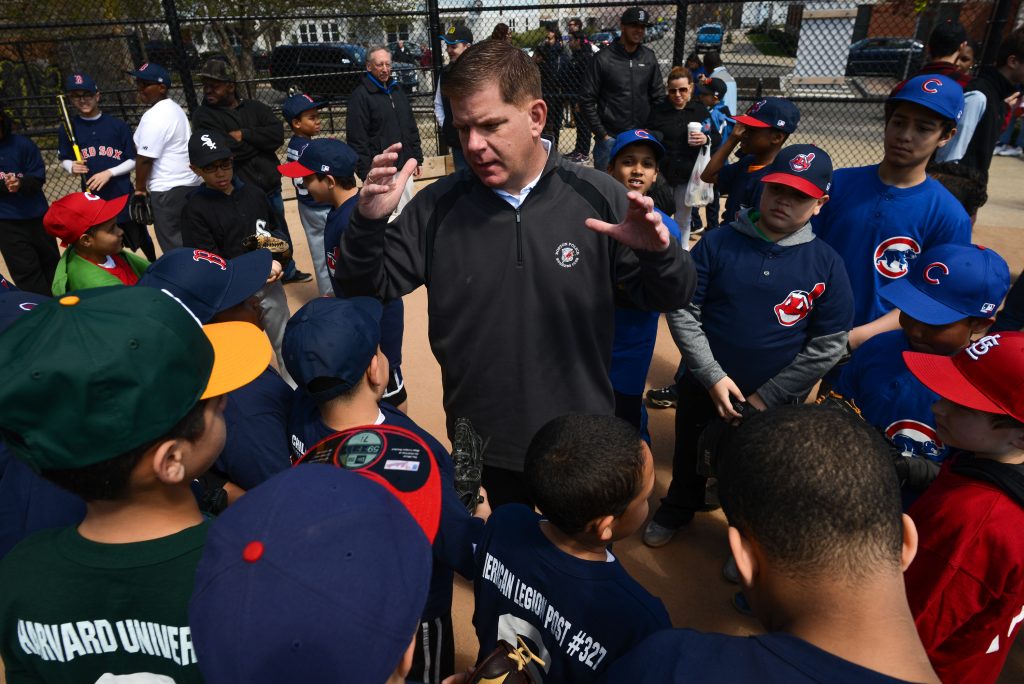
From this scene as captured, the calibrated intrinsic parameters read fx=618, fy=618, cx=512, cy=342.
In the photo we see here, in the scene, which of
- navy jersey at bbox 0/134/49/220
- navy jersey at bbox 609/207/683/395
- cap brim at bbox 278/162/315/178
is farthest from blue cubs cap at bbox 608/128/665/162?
navy jersey at bbox 0/134/49/220

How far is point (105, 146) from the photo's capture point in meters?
5.47

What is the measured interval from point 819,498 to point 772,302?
169 cm

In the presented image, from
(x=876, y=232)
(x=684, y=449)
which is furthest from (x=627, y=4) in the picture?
(x=684, y=449)

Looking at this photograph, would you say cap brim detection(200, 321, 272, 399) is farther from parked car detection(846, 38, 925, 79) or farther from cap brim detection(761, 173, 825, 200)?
parked car detection(846, 38, 925, 79)

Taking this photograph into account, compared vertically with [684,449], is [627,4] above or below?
above

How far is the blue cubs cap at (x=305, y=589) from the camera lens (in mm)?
838

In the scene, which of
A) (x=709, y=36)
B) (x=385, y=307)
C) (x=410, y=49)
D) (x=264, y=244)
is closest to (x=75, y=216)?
(x=264, y=244)

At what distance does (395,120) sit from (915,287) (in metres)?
5.04

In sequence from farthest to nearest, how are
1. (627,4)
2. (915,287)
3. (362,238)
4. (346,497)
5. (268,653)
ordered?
(627,4) < (915,287) < (362,238) < (346,497) < (268,653)

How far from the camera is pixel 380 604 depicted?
0.89 metres

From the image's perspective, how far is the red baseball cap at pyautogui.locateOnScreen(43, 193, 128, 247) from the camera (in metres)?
3.04

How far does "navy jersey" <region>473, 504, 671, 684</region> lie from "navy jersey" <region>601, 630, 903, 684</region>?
0.34 metres

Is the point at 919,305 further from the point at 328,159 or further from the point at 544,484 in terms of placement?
the point at 328,159

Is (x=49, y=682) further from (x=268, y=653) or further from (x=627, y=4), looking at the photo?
(x=627, y=4)
